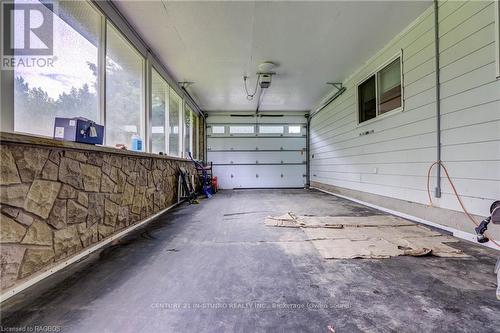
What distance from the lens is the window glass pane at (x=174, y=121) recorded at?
16.8 feet

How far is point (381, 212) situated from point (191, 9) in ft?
15.1

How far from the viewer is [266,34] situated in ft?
11.6

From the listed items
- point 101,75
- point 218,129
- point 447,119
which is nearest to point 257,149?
point 218,129

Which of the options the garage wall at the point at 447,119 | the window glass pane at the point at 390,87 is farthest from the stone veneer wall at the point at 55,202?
the window glass pane at the point at 390,87

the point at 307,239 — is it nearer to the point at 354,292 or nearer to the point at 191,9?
the point at 354,292

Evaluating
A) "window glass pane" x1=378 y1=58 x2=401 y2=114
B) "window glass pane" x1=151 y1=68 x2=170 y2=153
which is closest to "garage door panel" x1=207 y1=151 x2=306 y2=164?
"window glass pane" x1=151 y1=68 x2=170 y2=153

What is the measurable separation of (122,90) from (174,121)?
241 centimetres

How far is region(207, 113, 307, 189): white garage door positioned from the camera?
28.5ft

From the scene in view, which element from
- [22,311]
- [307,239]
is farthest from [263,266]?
[22,311]

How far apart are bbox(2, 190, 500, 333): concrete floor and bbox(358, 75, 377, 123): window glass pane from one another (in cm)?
309

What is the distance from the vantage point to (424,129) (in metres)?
3.21

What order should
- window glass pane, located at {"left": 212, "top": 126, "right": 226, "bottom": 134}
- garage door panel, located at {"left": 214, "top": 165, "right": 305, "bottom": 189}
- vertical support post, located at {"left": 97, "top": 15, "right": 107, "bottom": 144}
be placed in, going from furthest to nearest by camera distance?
garage door panel, located at {"left": 214, "top": 165, "right": 305, "bottom": 189} < window glass pane, located at {"left": 212, "top": 126, "right": 226, "bottom": 134} < vertical support post, located at {"left": 97, "top": 15, "right": 107, "bottom": 144}
